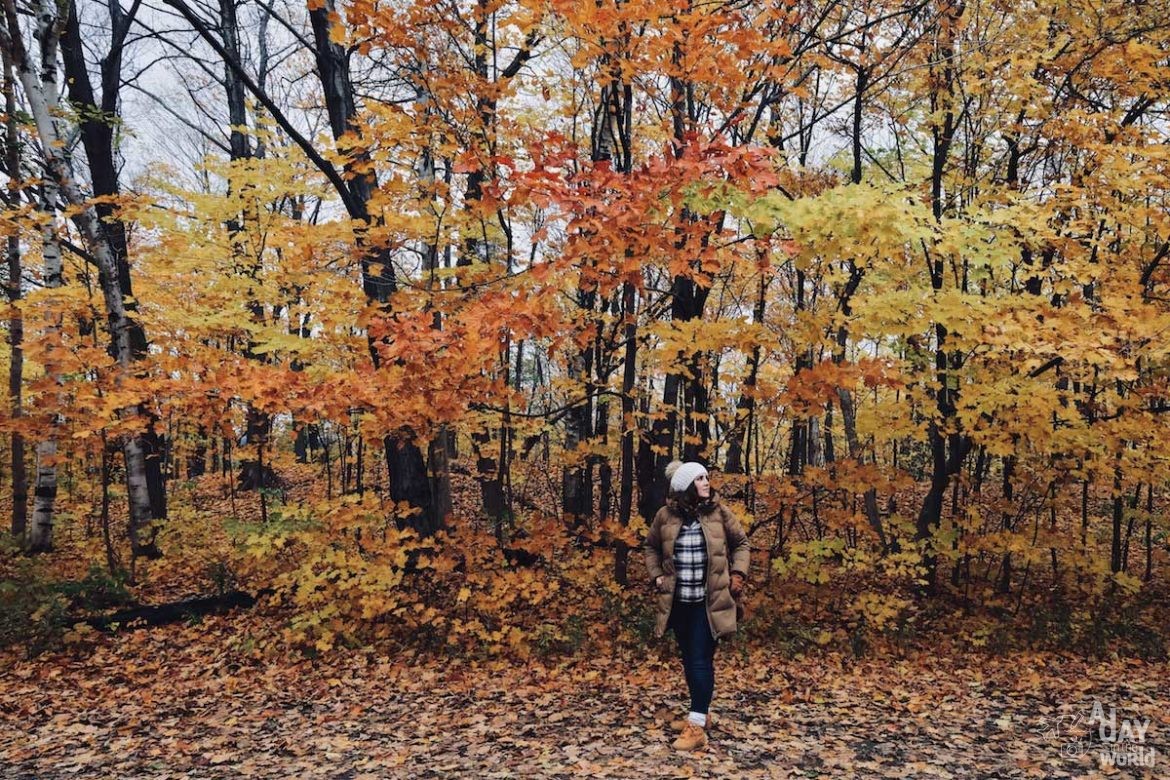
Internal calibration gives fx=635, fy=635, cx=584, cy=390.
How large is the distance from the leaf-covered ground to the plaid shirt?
1140 mm

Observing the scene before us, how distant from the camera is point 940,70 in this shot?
822 centimetres

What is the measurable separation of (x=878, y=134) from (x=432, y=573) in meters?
9.87

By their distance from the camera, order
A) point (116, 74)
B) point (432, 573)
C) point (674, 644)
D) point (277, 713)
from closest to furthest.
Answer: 1. point (277, 713)
2. point (674, 644)
3. point (432, 573)
4. point (116, 74)

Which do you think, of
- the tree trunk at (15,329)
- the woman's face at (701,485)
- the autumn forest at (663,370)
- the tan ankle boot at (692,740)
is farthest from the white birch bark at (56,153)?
the tan ankle boot at (692,740)

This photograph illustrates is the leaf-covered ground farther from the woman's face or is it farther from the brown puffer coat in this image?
the woman's face

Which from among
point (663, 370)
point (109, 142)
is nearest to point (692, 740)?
point (663, 370)

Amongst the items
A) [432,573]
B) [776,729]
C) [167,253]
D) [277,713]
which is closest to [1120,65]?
[776,729]

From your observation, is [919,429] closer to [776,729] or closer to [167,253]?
[776,729]

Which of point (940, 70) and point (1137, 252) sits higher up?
point (940, 70)

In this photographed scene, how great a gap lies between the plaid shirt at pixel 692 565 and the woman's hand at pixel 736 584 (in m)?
0.20

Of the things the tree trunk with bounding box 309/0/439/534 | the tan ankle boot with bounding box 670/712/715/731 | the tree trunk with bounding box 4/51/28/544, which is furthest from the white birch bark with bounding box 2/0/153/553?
the tan ankle boot with bounding box 670/712/715/731

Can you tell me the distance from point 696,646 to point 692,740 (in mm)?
709

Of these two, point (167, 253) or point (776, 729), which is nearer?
point (776, 729)

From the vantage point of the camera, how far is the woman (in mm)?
4449
